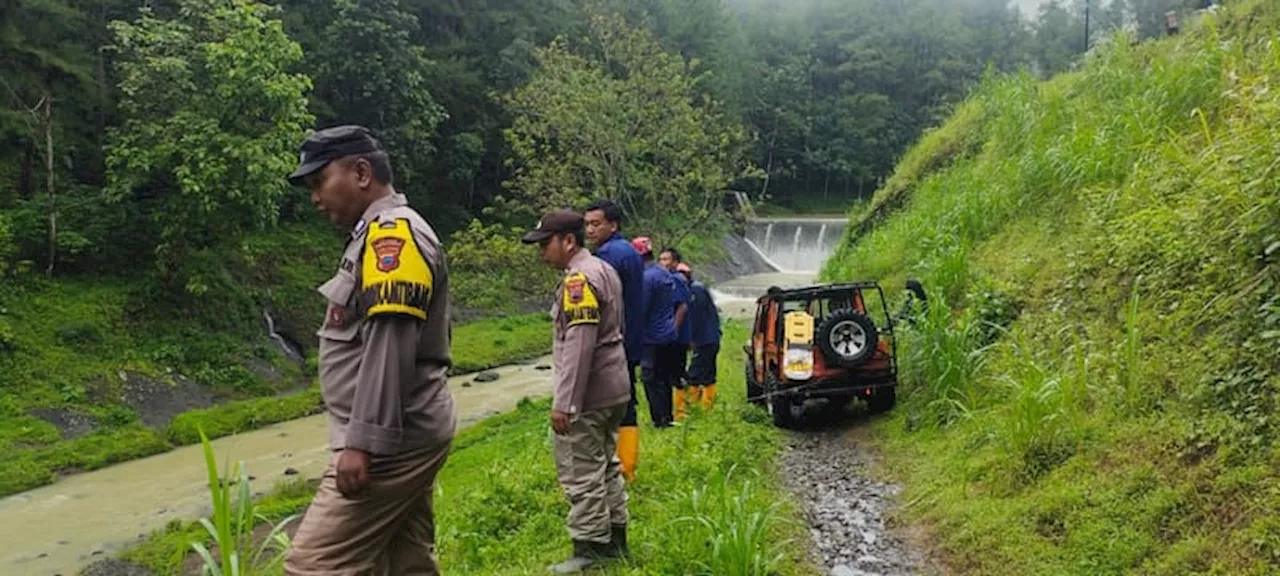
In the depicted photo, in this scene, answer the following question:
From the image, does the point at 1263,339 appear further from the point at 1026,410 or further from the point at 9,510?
the point at 9,510

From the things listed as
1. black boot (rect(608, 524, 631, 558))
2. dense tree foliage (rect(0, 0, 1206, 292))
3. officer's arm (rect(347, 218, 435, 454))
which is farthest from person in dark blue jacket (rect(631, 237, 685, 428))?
dense tree foliage (rect(0, 0, 1206, 292))

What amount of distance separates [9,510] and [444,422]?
497 inches

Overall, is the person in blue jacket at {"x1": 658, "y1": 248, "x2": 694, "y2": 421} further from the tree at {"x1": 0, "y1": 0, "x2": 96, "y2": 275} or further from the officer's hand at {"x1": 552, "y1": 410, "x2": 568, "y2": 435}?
the tree at {"x1": 0, "y1": 0, "x2": 96, "y2": 275}

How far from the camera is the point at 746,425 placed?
28.0ft

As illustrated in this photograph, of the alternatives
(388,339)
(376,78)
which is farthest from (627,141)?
(388,339)

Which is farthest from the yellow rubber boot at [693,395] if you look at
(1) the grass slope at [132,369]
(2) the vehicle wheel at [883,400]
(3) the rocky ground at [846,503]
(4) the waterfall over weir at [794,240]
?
(4) the waterfall over weir at [794,240]

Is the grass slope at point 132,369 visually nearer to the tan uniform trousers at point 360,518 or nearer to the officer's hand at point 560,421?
the officer's hand at point 560,421

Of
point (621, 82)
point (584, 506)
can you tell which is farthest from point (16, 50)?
point (584, 506)

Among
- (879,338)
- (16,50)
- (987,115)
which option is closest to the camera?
(879,338)

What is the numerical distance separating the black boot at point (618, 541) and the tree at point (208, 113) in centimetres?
1525

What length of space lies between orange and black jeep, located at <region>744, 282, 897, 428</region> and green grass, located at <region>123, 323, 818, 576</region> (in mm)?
476

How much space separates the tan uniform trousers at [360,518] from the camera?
2.87 metres

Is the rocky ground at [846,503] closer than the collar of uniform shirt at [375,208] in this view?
No

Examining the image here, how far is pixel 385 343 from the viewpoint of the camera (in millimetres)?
2764
